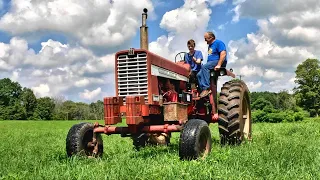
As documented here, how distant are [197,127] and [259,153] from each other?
44.1 inches

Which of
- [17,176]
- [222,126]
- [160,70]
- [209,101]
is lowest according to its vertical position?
[17,176]

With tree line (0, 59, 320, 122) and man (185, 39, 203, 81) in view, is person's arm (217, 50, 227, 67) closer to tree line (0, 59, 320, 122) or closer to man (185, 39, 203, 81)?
man (185, 39, 203, 81)

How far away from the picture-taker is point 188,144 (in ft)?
20.1

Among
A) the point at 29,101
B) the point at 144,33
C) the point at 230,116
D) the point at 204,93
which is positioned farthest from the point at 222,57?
the point at 29,101

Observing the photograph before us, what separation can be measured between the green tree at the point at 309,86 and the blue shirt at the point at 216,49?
191 feet

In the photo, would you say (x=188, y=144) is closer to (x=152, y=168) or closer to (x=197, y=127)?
(x=197, y=127)

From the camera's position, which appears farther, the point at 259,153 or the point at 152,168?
the point at 259,153

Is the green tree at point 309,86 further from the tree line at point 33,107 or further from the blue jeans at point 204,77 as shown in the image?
the blue jeans at point 204,77

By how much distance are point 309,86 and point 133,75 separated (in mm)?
63219

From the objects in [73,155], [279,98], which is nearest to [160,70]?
[73,155]

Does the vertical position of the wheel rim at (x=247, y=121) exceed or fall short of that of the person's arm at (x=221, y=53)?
it falls short

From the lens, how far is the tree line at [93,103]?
6334 cm

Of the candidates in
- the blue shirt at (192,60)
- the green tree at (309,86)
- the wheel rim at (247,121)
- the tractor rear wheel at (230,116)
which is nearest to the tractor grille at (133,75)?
→ the tractor rear wheel at (230,116)

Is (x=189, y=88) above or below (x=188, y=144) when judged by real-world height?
above
